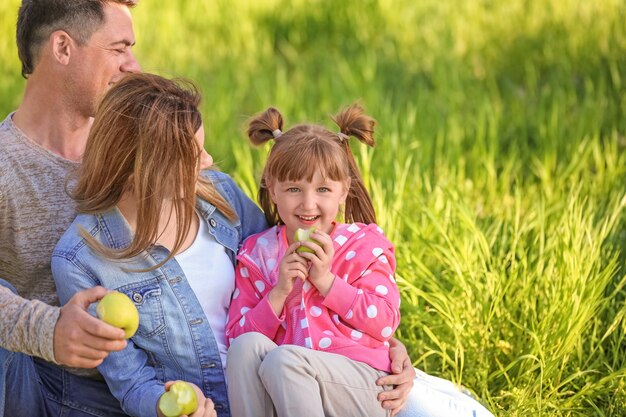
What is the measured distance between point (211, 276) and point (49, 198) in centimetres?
44

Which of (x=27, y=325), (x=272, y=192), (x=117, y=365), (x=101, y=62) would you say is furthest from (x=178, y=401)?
(x=101, y=62)

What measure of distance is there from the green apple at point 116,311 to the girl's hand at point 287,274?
368mm

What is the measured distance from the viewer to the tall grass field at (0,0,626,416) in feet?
10.1

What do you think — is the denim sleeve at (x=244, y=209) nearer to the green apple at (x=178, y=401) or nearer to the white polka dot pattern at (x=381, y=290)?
the white polka dot pattern at (x=381, y=290)

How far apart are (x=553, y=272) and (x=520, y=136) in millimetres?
1520

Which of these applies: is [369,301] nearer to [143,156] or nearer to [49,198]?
[143,156]

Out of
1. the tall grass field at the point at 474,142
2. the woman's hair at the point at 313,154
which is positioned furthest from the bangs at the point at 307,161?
the tall grass field at the point at 474,142

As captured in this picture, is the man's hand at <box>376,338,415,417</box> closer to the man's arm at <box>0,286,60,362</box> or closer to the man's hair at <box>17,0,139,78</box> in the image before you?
the man's arm at <box>0,286,60,362</box>

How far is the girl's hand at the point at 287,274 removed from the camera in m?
2.36

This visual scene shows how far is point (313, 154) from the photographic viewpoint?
2479 mm

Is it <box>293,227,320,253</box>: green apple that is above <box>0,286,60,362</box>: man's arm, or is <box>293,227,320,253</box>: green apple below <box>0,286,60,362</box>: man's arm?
above

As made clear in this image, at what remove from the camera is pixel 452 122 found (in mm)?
4461

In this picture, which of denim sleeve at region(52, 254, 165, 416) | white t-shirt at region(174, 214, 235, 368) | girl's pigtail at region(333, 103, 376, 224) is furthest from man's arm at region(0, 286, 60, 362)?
girl's pigtail at region(333, 103, 376, 224)

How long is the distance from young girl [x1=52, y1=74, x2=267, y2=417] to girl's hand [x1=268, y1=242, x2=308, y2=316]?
0.18 meters
